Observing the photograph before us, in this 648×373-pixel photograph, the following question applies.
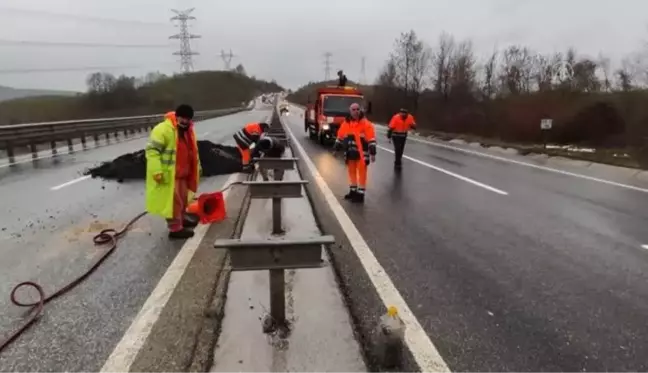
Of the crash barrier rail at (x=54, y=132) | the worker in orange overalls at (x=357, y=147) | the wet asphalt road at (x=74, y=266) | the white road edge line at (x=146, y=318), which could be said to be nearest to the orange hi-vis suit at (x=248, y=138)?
the wet asphalt road at (x=74, y=266)

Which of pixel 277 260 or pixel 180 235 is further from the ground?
pixel 277 260

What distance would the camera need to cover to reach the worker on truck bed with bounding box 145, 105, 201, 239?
607cm

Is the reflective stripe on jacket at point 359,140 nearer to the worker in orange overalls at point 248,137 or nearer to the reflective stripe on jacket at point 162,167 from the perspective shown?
the worker in orange overalls at point 248,137

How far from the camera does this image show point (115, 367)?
3168 mm

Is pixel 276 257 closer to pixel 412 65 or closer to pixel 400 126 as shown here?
pixel 400 126

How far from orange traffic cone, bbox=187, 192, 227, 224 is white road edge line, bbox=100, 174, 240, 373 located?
1.34 metres

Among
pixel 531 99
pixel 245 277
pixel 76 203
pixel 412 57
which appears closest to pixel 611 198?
pixel 245 277

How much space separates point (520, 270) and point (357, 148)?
4530 millimetres

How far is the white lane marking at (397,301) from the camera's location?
3.27m

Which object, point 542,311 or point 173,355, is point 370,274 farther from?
point 173,355

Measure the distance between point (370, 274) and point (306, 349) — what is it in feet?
5.20

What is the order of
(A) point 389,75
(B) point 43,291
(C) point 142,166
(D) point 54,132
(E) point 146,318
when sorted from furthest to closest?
(A) point 389,75, (D) point 54,132, (C) point 142,166, (B) point 43,291, (E) point 146,318

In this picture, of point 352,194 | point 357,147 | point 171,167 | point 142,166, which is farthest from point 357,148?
point 142,166

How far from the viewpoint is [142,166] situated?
11859mm
